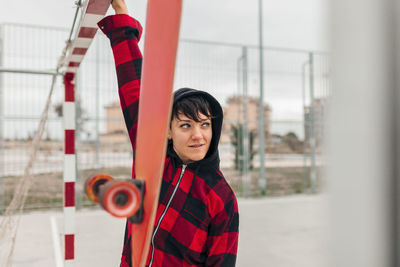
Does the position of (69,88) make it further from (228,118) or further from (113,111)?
(228,118)

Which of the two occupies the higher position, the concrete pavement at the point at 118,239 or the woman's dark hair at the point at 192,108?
the woman's dark hair at the point at 192,108

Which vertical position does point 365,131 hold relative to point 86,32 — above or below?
below

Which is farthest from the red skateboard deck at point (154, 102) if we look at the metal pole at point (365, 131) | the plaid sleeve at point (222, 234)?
the plaid sleeve at point (222, 234)

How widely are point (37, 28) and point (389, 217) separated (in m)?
5.81

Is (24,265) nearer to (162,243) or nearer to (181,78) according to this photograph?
(162,243)

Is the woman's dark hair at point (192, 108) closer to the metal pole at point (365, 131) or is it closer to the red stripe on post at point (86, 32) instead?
the red stripe on post at point (86, 32)

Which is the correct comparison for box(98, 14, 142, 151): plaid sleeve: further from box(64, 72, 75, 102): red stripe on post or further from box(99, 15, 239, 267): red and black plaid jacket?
box(64, 72, 75, 102): red stripe on post

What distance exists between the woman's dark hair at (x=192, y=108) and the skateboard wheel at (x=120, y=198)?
0.68 m

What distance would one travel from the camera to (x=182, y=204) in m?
1.20

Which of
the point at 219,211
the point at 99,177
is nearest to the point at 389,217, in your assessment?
the point at 99,177

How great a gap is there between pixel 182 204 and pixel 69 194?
1.43 meters

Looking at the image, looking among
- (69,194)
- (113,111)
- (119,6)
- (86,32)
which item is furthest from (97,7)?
(113,111)

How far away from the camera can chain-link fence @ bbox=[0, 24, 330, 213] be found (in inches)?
204

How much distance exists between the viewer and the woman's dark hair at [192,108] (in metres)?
1.24
